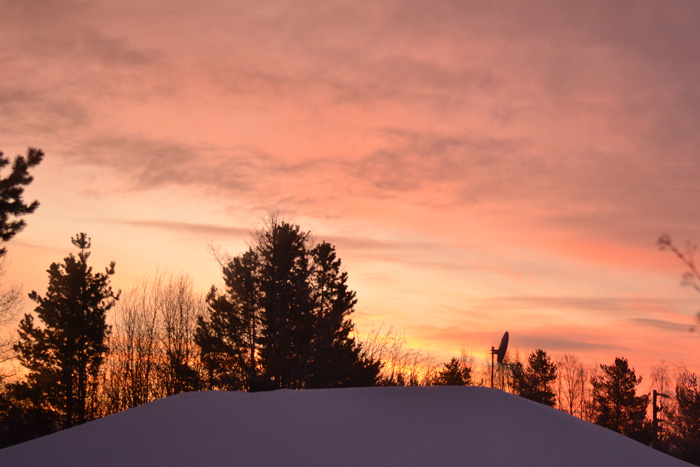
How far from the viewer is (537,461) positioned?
23.8 feet

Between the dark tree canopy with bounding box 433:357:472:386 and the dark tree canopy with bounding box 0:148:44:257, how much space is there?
47652mm

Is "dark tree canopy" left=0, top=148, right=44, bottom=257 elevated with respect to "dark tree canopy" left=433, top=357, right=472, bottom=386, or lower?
elevated

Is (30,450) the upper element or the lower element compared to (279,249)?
lower

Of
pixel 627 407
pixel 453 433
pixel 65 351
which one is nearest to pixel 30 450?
pixel 453 433

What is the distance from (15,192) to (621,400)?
5474 cm

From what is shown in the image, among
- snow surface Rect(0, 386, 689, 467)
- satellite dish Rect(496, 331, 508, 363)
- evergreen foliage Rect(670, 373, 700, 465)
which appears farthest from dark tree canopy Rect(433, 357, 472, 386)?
snow surface Rect(0, 386, 689, 467)

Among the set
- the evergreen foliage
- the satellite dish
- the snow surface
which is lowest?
the evergreen foliage

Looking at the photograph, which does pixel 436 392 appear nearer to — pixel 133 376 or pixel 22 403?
pixel 133 376

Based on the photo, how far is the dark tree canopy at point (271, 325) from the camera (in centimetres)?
3186

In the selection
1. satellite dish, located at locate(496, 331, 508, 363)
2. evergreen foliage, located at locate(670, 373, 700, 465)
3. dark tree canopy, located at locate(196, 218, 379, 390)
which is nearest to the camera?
satellite dish, located at locate(496, 331, 508, 363)

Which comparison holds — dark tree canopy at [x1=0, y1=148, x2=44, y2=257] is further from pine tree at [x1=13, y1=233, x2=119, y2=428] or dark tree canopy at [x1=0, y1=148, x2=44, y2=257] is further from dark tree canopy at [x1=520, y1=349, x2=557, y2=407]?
dark tree canopy at [x1=520, y1=349, x2=557, y2=407]

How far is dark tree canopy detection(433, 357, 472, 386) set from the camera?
204 feet

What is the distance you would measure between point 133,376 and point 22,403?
7.50 m

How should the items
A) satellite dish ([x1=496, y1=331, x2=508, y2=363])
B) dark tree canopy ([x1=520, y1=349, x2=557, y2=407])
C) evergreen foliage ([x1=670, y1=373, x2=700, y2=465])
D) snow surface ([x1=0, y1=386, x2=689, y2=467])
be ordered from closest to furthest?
snow surface ([x1=0, y1=386, x2=689, y2=467]), satellite dish ([x1=496, y1=331, x2=508, y2=363]), evergreen foliage ([x1=670, y1=373, x2=700, y2=465]), dark tree canopy ([x1=520, y1=349, x2=557, y2=407])
